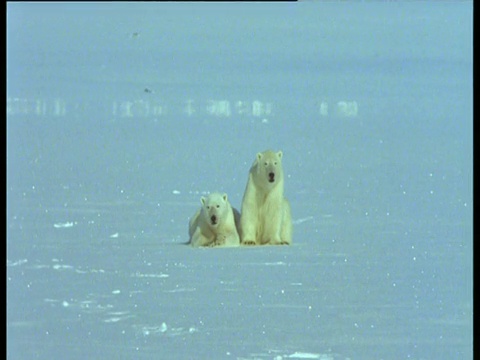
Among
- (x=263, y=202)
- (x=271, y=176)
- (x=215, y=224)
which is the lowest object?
(x=215, y=224)

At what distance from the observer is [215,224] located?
7098mm

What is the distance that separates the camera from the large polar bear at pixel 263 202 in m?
7.20

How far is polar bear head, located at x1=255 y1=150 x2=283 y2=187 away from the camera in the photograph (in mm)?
7184

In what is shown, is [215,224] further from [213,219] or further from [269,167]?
[269,167]

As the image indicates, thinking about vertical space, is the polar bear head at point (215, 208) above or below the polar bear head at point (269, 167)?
below

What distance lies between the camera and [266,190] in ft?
23.7

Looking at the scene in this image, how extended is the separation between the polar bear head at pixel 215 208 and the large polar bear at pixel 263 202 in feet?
0.50

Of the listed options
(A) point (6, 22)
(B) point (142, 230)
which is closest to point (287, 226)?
(B) point (142, 230)

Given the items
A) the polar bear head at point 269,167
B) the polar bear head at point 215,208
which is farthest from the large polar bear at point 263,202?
the polar bear head at point 215,208

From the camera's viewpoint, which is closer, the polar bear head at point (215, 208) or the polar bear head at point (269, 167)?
Answer: the polar bear head at point (215, 208)

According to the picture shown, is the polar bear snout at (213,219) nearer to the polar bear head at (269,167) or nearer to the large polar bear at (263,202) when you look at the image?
the large polar bear at (263,202)

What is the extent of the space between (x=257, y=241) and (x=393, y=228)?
2.58 ft

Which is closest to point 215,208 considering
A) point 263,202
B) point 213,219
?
point 213,219

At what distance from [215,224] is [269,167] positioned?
1.26 feet
